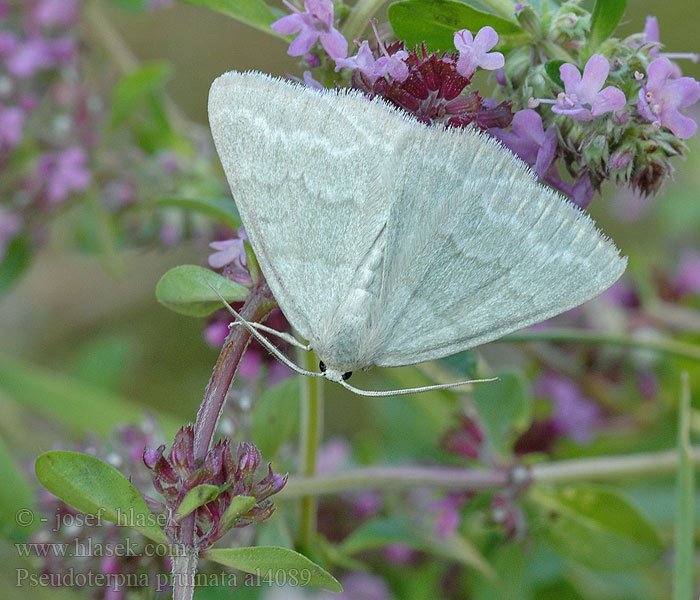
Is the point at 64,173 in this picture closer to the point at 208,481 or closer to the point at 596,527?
the point at 208,481

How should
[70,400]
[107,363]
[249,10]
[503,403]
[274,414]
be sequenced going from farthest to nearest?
[107,363] < [70,400] < [503,403] < [274,414] < [249,10]

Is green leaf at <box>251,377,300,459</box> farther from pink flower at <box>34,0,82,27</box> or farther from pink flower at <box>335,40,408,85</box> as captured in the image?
pink flower at <box>34,0,82,27</box>

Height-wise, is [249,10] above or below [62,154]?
above

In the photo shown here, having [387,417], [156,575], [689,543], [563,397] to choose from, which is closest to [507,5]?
[689,543]

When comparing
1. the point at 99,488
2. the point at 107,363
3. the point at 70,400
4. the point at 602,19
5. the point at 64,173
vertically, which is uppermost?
the point at 602,19

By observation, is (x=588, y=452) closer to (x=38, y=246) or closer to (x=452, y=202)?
(x=452, y=202)

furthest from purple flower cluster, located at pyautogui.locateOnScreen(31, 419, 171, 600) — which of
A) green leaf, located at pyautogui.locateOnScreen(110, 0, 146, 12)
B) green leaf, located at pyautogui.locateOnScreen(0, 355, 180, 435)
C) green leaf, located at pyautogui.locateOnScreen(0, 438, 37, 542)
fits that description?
green leaf, located at pyautogui.locateOnScreen(110, 0, 146, 12)

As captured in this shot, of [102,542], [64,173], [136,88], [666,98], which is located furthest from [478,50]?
[64,173]
